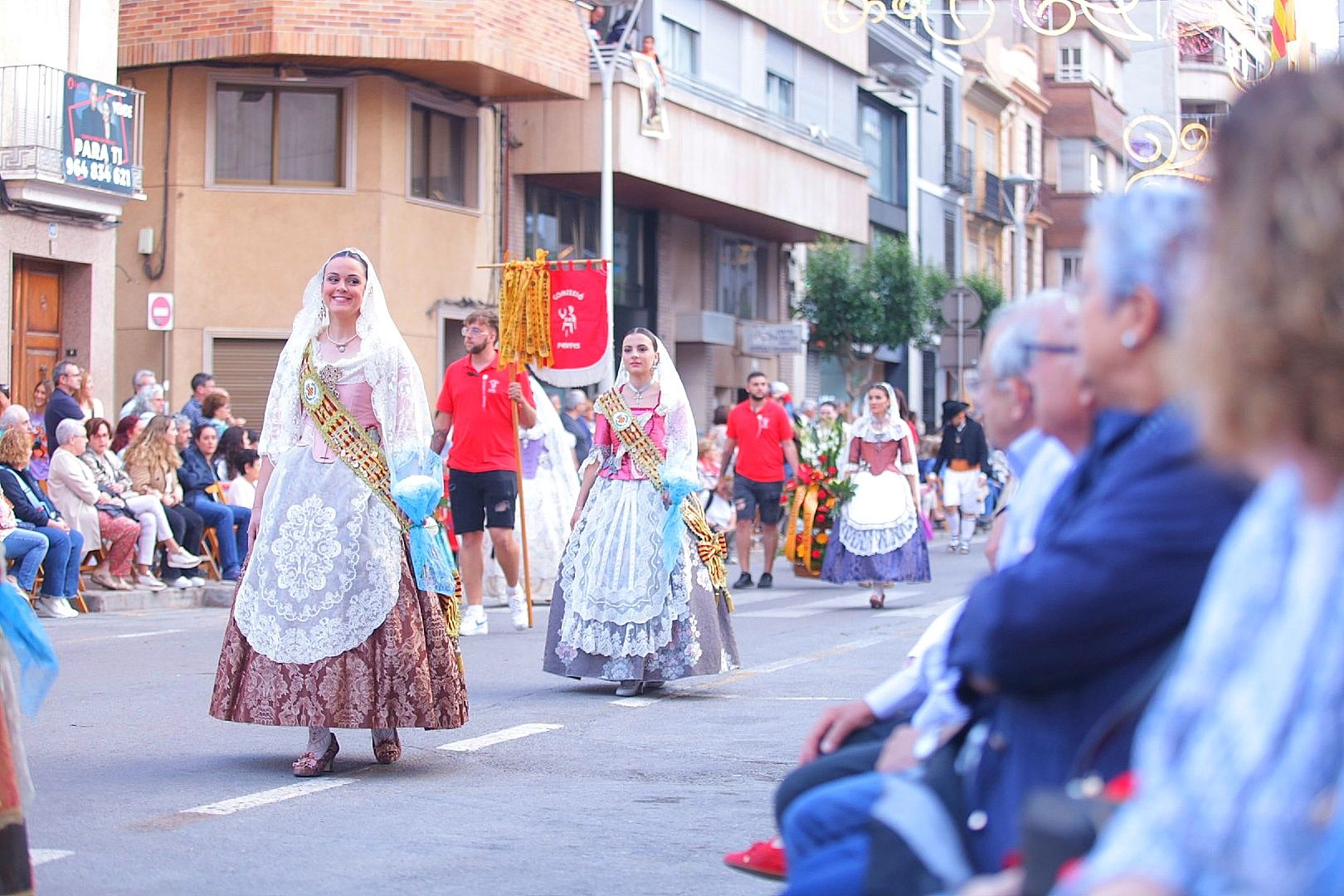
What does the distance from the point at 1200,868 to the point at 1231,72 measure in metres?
8.97

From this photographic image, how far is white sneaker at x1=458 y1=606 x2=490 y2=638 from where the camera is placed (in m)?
13.8

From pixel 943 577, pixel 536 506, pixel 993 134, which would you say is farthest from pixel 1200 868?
pixel 993 134

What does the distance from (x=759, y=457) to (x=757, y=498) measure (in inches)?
15.9

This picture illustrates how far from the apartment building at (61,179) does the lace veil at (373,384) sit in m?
14.2

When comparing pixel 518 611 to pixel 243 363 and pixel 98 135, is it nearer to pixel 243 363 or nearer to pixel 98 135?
pixel 98 135

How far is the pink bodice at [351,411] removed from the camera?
7707mm

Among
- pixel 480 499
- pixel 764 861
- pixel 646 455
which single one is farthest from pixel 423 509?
pixel 480 499

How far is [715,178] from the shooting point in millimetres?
30922

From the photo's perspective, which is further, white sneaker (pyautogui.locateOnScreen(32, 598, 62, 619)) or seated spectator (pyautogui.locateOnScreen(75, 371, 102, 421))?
seated spectator (pyautogui.locateOnScreen(75, 371, 102, 421))

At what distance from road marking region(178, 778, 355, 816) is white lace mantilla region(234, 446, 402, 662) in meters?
0.48

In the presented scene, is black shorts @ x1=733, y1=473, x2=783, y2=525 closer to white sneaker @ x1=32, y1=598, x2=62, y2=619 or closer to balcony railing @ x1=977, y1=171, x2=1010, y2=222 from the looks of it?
white sneaker @ x1=32, y1=598, x2=62, y2=619

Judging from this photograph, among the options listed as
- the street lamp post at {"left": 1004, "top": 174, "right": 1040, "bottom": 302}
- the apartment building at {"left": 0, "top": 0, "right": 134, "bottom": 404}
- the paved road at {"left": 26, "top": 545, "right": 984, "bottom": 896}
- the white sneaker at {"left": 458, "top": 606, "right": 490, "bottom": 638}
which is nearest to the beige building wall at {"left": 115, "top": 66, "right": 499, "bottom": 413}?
the apartment building at {"left": 0, "top": 0, "right": 134, "bottom": 404}

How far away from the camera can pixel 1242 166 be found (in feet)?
6.86

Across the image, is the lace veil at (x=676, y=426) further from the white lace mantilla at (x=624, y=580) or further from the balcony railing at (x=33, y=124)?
the balcony railing at (x=33, y=124)
